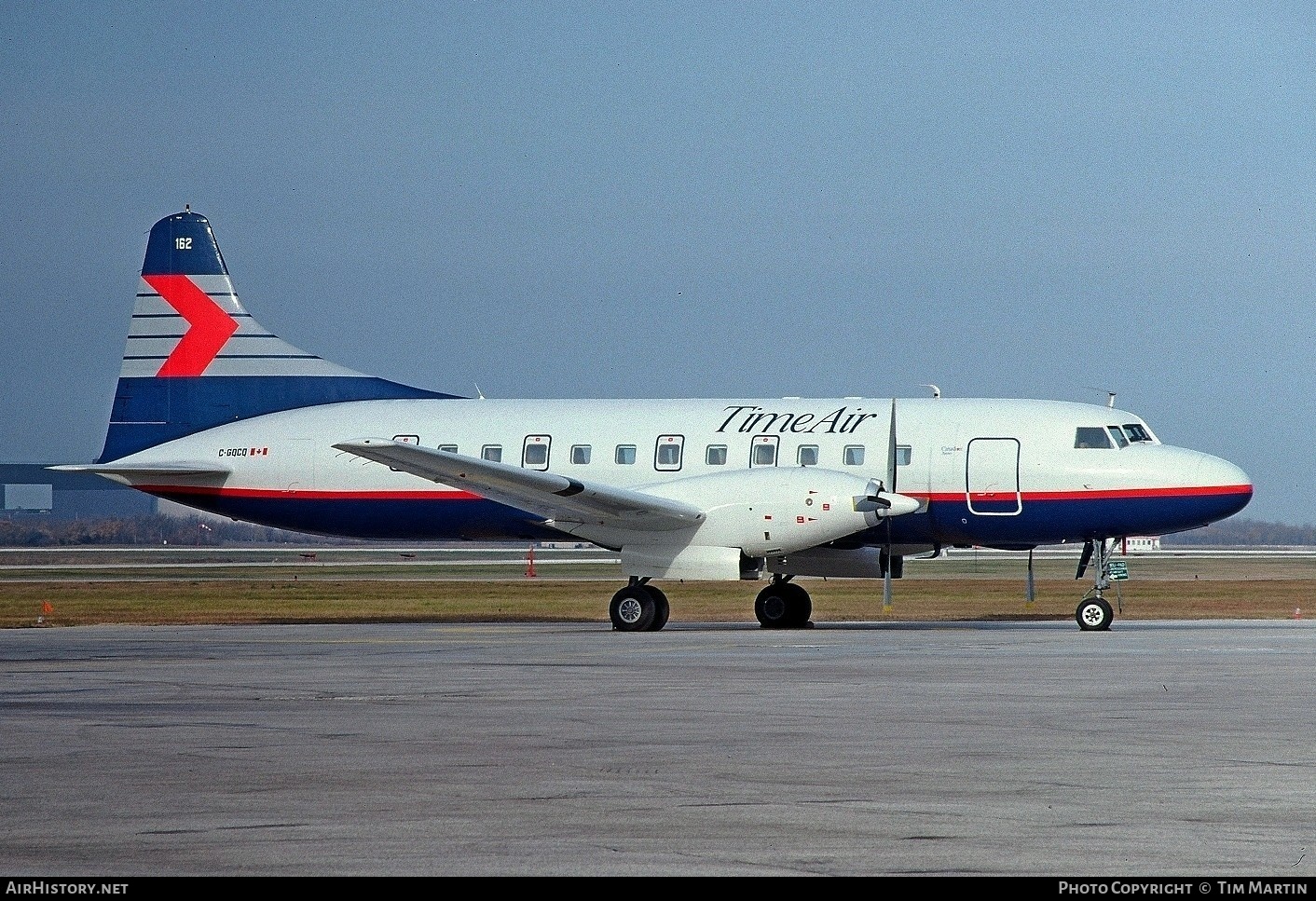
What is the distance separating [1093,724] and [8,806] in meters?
8.47

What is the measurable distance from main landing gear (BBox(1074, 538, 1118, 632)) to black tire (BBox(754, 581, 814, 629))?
16.8 ft

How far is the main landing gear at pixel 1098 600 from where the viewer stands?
95.3 ft

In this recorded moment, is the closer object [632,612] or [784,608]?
[632,612]

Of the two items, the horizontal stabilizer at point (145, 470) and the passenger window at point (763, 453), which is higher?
the passenger window at point (763, 453)

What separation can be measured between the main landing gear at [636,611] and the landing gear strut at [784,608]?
9.69 feet

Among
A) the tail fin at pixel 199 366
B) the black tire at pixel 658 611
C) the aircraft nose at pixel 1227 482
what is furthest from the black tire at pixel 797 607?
the tail fin at pixel 199 366

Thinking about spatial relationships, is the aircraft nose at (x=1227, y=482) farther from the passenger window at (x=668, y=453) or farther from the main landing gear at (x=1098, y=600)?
the passenger window at (x=668, y=453)

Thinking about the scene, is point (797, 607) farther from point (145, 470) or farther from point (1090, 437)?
point (145, 470)

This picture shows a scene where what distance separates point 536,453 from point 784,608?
218 inches

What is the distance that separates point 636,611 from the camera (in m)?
29.4

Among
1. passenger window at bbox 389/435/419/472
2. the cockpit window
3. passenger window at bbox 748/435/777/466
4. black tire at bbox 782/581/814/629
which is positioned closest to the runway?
the cockpit window

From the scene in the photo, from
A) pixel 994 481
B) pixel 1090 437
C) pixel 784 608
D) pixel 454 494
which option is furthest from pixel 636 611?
pixel 1090 437
